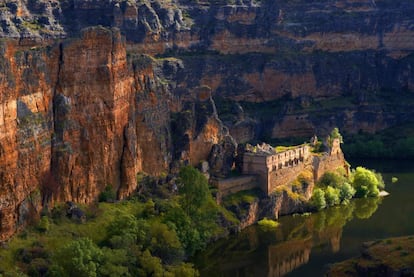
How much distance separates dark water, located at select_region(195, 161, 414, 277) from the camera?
8338 cm

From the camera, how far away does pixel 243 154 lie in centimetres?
10038

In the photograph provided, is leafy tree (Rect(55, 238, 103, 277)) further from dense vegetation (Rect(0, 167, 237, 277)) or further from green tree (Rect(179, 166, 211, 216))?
green tree (Rect(179, 166, 211, 216))

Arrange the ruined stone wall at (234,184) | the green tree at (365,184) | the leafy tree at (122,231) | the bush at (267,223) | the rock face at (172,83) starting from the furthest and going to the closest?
the green tree at (365,184)
the ruined stone wall at (234,184)
the bush at (267,223)
the rock face at (172,83)
the leafy tree at (122,231)

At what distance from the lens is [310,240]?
3600 inches

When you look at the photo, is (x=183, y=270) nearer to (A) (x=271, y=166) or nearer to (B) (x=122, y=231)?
(B) (x=122, y=231)

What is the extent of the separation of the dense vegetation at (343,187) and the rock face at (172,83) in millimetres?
10923

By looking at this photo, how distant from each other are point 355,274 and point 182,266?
543 inches

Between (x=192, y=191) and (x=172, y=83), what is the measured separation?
59.8 meters

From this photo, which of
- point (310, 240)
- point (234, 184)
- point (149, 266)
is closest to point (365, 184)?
point (310, 240)

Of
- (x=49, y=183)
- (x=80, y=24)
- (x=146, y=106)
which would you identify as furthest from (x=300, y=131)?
(x=49, y=183)

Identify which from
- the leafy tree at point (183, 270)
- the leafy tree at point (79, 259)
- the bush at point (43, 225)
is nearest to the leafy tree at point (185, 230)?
the leafy tree at point (183, 270)

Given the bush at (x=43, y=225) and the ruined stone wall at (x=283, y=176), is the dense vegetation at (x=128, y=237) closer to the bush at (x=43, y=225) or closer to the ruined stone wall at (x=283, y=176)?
the bush at (x=43, y=225)

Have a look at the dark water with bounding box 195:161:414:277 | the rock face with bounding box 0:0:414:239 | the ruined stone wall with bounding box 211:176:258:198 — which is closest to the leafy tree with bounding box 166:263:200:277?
the dark water with bounding box 195:161:414:277

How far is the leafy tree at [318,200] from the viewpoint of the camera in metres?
101
